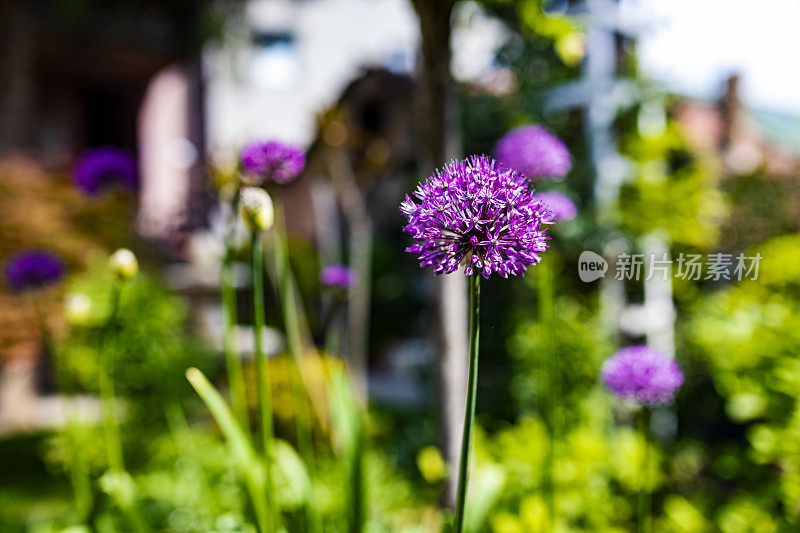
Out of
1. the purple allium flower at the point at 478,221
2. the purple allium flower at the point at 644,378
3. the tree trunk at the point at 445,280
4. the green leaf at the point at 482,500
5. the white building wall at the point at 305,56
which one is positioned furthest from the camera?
the white building wall at the point at 305,56

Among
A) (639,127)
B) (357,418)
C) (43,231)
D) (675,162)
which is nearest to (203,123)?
(43,231)

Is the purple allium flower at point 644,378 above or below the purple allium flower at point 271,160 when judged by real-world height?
below

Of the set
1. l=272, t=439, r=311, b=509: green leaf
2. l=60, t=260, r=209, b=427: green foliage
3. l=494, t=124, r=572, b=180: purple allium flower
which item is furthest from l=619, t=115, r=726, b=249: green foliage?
l=60, t=260, r=209, b=427: green foliage

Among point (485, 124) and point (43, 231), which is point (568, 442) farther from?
point (43, 231)

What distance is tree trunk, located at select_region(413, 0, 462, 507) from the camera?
189 centimetres

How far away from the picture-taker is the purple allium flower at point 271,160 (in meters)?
1.52

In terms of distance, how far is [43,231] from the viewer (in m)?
4.93

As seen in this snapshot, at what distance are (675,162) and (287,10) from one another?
10449mm

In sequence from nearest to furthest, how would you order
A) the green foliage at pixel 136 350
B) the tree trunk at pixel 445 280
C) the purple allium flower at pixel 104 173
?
the tree trunk at pixel 445 280 < the purple allium flower at pixel 104 173 < the green foliage at pixel 136 350

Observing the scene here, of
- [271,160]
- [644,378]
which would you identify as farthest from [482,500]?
[271,160]

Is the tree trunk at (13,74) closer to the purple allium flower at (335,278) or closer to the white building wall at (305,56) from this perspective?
the purple allium flower at (335,278)

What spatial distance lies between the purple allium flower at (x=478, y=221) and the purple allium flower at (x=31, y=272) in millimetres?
1857

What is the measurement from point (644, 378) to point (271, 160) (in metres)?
1.05

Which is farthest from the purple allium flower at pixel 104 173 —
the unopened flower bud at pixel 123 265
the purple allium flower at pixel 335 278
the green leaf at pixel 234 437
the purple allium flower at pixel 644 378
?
the purple allium flower at pixel 644 378
